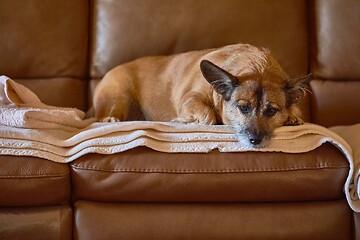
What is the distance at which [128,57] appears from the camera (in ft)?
9.11

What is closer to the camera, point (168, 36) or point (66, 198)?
point (66, 198)

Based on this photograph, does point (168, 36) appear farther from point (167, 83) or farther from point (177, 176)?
point (177, 176)

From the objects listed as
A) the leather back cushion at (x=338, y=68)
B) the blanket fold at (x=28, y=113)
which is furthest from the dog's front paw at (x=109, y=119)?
the leather back cushion at (x=338, y=68)

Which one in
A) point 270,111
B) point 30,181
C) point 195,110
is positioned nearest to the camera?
point 30,181

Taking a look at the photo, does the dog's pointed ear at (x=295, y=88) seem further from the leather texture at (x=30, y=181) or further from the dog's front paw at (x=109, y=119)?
the leather texture at (x=30, y=181)

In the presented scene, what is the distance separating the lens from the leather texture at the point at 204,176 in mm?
1906

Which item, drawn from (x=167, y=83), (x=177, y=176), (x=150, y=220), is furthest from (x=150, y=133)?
(x=167, y=83)

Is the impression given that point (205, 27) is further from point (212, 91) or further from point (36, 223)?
point (36, 223)

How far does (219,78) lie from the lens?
2.16 meters

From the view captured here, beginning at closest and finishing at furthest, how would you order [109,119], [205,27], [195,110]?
1. [195,110]
2. [109,119]
3. [205,27]

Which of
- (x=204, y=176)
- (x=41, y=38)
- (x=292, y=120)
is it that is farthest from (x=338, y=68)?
(x=41, y=38)

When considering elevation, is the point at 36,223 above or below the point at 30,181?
below

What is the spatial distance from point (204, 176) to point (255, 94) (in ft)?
1.49

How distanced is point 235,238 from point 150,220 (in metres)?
0.33
